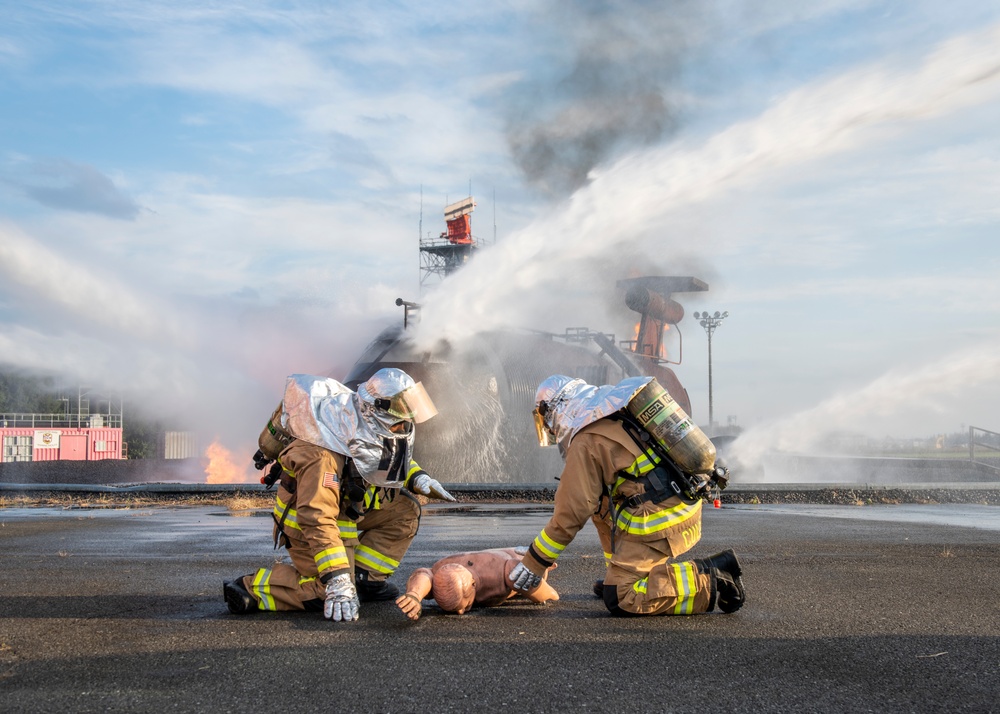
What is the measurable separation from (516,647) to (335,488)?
1.56 m

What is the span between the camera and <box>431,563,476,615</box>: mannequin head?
5426 mm

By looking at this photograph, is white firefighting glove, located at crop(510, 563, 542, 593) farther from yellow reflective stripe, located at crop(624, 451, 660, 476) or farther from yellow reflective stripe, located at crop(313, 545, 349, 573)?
yellow reflective stripe, located at crop(313, 545, 349, 573)

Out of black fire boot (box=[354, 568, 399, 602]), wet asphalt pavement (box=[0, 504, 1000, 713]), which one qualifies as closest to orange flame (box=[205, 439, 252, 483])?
wet asphalt pavement (box=[0, 504, 1000, 713])

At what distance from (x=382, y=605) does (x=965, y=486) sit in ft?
51.6

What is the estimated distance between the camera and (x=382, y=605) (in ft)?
19.4

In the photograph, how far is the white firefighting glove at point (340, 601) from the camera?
17.1 ft

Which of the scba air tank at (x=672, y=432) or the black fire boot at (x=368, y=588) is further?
the black fire boot at (x=368, y=588)

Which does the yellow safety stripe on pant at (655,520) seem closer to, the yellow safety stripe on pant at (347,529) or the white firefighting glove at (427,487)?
the white firefighting glove at (427,487)

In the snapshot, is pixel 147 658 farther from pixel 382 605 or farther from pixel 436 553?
pixel 436 553

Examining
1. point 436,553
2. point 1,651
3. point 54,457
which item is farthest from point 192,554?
point 54,457

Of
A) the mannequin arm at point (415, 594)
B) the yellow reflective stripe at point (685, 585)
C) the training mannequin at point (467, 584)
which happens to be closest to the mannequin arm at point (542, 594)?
the training mannequin at point (467, 584)

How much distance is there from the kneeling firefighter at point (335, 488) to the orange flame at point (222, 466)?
671 inches

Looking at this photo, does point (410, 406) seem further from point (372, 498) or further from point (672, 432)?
point (672, 432)

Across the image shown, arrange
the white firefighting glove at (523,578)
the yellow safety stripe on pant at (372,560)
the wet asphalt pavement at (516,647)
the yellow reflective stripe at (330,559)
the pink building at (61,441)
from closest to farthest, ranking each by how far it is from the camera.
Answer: the wet asphalt pavement at (516,647) → the yellow reflective stripe at (330,559) → the white firefighting glove at (523,578) → the yellow safety stripe on pant at (372,560) → the pink building at (61,441)
